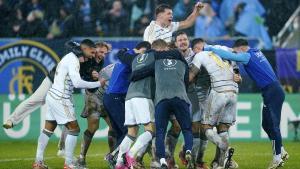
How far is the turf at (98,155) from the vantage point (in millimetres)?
16844

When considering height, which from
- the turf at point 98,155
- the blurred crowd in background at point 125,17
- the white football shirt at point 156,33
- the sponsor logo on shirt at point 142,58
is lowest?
the turf at point 98,155

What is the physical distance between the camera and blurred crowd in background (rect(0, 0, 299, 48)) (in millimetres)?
24312

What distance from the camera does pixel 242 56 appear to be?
15812 millimetres

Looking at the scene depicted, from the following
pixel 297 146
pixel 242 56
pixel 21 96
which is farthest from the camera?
pixel 21 96

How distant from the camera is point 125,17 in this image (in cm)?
2480

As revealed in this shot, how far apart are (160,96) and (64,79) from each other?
1.91 metres

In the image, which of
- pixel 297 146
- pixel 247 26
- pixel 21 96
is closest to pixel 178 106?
pixel 297 146

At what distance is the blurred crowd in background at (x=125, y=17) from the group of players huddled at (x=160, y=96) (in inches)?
295

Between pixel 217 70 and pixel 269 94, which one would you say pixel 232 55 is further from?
pixel 269 94

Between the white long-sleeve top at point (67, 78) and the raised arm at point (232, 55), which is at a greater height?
the raised arm at point (232, 55)

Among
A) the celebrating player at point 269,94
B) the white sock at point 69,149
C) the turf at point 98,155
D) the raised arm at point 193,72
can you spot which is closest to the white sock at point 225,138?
the celebrating player at point 269,94

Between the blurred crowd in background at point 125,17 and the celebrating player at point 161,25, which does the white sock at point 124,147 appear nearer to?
the celebrating player at point 161,25

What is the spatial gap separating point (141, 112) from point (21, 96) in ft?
25.9

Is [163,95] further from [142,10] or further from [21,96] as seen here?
[142,10]
